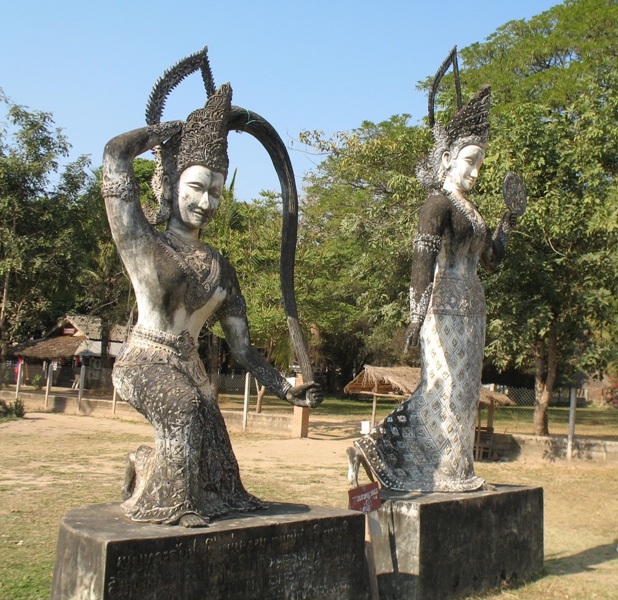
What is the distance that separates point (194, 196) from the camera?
12.0 ft

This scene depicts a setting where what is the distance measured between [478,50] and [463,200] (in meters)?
17.8

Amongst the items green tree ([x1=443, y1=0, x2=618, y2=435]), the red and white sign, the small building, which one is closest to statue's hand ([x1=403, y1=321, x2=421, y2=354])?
the red and white sign

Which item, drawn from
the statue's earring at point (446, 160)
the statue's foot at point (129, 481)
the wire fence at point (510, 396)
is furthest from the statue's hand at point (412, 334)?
the wire fence at point (510, 396)

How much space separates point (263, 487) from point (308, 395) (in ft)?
19.1

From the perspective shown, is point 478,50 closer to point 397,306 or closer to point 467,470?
point 397,306

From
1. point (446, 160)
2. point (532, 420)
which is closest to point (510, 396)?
point (532, 420)

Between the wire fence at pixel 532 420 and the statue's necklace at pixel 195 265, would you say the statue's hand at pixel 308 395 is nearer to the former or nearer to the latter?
the statue's necklace at pixel 195 265

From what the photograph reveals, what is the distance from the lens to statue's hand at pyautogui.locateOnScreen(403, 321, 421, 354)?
4.64 metres

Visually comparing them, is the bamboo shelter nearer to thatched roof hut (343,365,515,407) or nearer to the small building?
thatched roof hut (343,365,515,407)

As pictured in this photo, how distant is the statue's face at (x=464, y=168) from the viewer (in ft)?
17.5

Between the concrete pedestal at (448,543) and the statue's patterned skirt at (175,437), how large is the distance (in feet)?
3.78

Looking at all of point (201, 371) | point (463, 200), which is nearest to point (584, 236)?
point (463, 200)

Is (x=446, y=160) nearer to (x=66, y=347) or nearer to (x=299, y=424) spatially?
(x=299, y=424)

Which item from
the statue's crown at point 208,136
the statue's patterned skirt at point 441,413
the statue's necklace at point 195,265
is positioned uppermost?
the statue's crown at point 208,136
